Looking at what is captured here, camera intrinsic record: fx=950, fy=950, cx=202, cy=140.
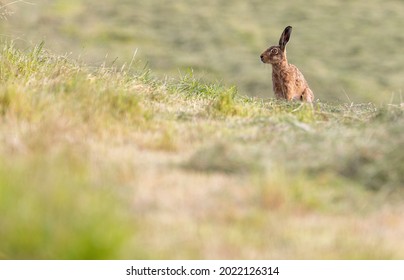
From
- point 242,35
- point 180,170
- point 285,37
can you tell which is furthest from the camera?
point 242,35

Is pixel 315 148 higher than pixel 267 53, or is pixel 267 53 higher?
pixel 267 53

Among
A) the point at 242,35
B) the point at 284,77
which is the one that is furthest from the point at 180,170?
the point at 242,35

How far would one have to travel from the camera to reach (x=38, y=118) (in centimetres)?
679

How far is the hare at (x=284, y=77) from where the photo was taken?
11922 mm

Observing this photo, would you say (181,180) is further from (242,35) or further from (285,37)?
(242,35)

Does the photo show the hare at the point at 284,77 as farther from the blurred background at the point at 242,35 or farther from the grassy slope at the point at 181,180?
the blurred background at the point at 242,35

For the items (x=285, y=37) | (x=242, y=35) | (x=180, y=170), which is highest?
(x=242, y=35)

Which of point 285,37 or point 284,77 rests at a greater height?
point 285,37

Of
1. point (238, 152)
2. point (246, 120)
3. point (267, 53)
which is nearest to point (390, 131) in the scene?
point (238, 152)

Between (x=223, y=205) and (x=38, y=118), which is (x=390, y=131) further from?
(x=38, y=118)

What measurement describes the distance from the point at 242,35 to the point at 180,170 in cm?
3578

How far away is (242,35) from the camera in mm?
41312

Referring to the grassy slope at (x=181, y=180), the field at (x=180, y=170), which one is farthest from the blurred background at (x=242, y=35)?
the grassy slope at (x=181, y=180)

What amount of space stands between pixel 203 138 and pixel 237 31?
3564 cm
